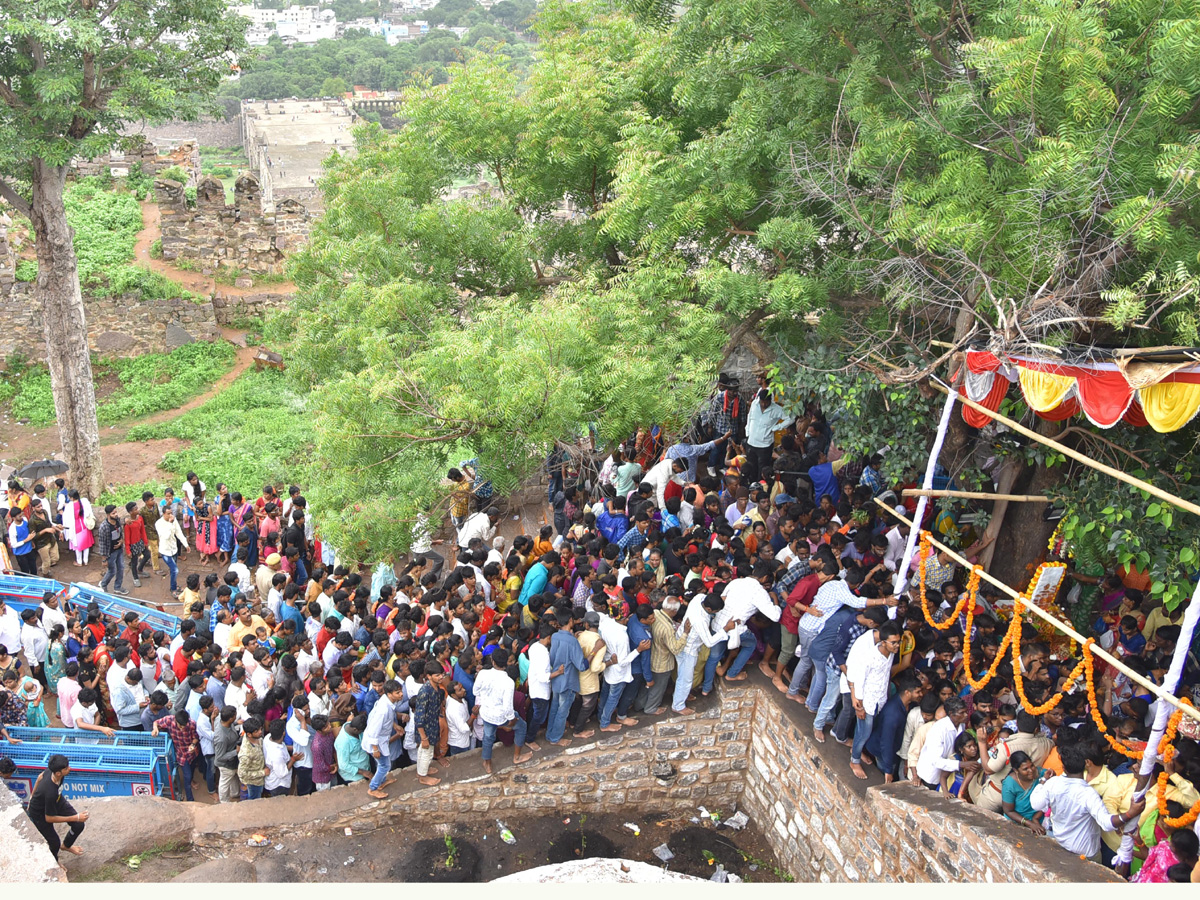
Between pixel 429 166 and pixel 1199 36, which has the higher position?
pixel 1199 36

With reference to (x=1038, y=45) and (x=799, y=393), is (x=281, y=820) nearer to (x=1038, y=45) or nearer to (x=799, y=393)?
(x=799, y=393)

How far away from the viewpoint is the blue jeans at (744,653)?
310 inches

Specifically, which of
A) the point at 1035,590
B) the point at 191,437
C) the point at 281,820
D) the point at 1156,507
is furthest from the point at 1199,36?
the point at 191,437

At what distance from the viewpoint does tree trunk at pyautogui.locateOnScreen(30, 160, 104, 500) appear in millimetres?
14195

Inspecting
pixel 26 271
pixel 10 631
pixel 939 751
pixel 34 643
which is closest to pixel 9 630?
pixel 10 631

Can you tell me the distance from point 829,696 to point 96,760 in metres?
5.75

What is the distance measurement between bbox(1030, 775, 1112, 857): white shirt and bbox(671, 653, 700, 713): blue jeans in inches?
109

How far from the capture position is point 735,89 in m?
9.59

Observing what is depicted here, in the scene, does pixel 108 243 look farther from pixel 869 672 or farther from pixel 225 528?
pixel 869 672

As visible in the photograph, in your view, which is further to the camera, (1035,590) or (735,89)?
(735,89)

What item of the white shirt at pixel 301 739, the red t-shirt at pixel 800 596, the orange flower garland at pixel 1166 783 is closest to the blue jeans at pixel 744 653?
the red t-shirt at pixel 800 596

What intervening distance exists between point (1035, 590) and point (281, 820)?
6.16 meters

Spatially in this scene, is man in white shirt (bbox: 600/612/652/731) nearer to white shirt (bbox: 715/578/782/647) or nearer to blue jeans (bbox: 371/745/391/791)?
white shirt (bbox: 715/578/782/647)

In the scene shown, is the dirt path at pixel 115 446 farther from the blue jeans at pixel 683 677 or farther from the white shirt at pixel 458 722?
the blue jeans at pixel 683 677
